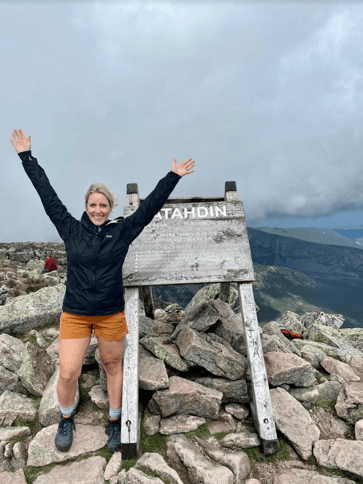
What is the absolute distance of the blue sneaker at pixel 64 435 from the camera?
14.3ft

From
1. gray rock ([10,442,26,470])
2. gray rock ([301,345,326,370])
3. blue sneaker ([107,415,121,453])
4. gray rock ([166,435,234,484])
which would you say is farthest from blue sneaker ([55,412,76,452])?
gray rock ([301,345,326,370])

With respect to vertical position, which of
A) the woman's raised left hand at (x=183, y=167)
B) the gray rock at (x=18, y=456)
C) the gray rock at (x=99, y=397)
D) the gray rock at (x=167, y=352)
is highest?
the woman's raised left hand at (x=183, y=167)

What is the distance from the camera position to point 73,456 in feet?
14.3

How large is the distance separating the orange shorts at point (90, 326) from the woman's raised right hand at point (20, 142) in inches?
114

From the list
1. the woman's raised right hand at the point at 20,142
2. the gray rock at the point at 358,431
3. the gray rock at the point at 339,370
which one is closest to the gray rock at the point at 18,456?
the woman's raised right hand at the point at 20,142

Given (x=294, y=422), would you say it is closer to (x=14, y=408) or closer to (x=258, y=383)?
(x=258, y=383)

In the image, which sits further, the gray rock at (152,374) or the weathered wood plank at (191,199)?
the weathered wood plank at (191,199)

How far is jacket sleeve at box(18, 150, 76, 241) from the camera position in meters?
4.42

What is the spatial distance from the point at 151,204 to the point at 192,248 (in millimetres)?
1701


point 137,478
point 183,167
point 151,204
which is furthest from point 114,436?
point 183,167

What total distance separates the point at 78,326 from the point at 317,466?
4743 mm

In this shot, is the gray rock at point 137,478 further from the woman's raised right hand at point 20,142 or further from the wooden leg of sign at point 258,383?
the woman's raised right hand at point 20,142

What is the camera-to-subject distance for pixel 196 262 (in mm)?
5574

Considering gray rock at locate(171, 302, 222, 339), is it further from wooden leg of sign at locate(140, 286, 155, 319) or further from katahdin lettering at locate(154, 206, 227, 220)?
katahdin lettering at locate(154, 206, 227, 220)
